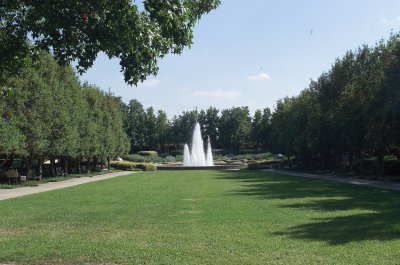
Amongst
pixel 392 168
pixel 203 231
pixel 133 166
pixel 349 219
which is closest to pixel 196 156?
pixel 133 166

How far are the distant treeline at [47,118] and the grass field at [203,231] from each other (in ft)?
35.6

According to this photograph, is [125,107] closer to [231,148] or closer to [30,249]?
[231,148]

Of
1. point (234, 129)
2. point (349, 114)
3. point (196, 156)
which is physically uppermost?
point (234, 129)

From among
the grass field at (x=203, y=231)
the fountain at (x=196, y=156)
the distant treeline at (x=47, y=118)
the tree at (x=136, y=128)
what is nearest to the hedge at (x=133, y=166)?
the distant treeline at (x=47, y=118)

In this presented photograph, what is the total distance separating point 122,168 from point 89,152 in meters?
16.5

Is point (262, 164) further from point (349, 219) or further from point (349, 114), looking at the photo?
point (349, 219)

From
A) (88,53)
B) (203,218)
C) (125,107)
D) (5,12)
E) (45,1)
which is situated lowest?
(203,218)

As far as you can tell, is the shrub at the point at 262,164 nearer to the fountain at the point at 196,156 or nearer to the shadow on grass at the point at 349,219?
the fountain at the point at 196,156

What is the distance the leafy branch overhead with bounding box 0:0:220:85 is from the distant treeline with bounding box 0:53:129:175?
17.0 m

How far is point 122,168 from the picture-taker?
62250mm

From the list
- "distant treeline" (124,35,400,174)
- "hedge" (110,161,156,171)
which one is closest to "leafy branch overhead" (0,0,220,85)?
"distant treeline" (124,35,400,174)

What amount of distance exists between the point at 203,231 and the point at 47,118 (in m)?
25.1

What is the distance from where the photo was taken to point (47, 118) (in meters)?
34.1

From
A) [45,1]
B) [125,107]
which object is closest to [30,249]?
[45,1]
